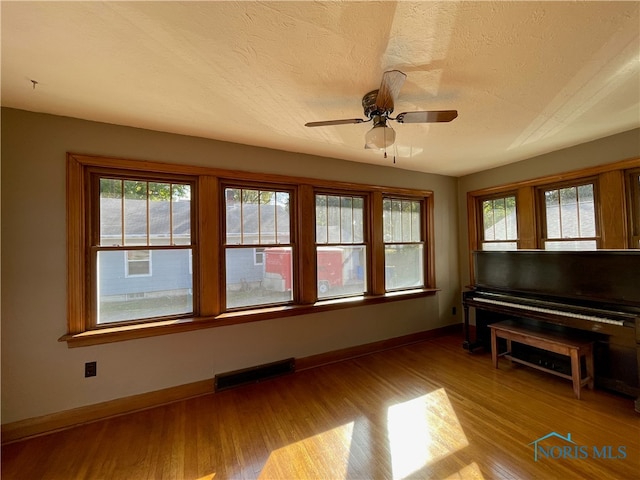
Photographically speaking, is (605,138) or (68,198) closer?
(68,198)

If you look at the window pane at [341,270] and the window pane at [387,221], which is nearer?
the window pane at [341,270]

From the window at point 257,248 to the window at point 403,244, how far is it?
4.89ft

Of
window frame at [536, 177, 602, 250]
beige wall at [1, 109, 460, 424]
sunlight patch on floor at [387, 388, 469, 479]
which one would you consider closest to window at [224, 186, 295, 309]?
beige wall at [1, 109, 460, 424]

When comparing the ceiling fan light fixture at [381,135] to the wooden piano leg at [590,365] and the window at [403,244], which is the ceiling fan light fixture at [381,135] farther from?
Answer: the wooden piano leg at [590,365]

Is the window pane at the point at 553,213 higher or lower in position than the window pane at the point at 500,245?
higher

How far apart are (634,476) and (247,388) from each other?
111 inches

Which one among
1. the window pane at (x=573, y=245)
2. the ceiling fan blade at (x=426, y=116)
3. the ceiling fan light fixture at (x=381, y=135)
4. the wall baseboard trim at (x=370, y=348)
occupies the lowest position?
the wall baseboard trim at (x=370, y=348)

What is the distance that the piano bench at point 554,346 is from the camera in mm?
2354

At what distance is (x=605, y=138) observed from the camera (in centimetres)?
279

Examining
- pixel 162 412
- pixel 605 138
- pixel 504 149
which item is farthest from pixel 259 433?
pixel 605 138

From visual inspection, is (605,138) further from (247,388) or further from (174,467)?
(174,467)

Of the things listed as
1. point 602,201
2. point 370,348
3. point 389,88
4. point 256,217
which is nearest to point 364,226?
point 256,217

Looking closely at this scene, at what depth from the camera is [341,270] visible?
3.46 metres

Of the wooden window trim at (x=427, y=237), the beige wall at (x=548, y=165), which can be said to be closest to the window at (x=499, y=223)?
the beige wall at (x=548, y=165)
